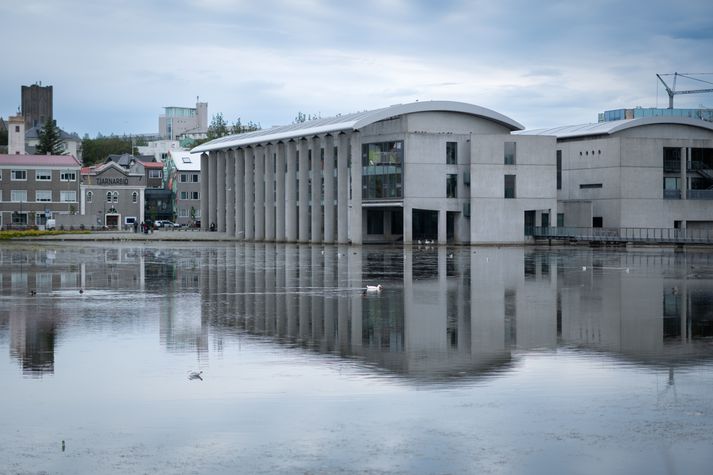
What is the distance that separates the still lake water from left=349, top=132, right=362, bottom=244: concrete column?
169 feet

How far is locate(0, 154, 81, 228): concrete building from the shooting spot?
11719 cm

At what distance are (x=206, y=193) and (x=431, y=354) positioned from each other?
330 ft

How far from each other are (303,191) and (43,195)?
4245cm

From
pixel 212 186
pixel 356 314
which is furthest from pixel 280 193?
pixel 356 314

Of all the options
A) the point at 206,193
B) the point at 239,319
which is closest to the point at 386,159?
the point at 206,193

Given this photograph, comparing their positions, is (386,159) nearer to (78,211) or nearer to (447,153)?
(447,153)

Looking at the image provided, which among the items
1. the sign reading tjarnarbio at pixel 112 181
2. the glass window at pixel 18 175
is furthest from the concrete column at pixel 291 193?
the sign reading tjarnarbio at pixel 112 181

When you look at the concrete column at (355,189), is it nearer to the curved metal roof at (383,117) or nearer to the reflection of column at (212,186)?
the curved metal roof at (383,117)

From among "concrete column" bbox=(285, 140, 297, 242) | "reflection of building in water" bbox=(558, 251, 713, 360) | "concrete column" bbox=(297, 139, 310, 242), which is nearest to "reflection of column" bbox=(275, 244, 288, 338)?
"reflection of building in water" bbox=(558, 251, 713, 360)

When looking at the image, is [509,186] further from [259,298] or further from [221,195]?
[259,298]

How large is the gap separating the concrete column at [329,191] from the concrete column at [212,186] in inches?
1150

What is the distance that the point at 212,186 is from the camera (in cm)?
11519

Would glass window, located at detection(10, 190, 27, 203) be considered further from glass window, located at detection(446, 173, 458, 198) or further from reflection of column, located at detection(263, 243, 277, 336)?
reflection of column, located at detection(263, 243, 277, 336)

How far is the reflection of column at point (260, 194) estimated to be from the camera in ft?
332
